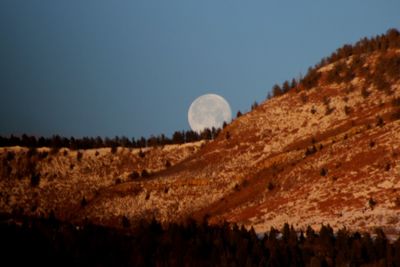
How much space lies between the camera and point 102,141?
514ft

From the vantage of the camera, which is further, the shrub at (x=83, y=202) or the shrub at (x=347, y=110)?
the shrub at (x=347, y=110)

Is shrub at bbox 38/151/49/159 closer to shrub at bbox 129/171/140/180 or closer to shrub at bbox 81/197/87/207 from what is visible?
shrub at bbox 129/171/140/180

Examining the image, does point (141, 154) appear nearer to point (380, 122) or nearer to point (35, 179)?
point (35, 179)

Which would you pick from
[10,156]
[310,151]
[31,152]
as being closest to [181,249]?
[310,151]

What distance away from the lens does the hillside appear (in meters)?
70.0

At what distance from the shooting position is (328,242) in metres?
47.2

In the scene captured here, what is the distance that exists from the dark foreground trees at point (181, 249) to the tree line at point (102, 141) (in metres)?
95.1

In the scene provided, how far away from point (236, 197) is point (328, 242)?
43224 millimetres

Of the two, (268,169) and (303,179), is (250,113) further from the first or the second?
(303,179)

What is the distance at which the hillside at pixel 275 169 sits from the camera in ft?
230

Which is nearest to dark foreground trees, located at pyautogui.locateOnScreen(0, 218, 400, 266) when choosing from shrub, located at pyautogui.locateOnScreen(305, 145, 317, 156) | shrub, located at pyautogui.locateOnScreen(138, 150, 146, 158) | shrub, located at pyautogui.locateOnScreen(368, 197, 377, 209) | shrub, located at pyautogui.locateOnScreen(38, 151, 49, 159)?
shrub, located at pyautogui.locateOnScreen(368, 197, 377, 209)

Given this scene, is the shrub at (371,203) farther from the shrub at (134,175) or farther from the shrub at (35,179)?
the shrub at (35,179)

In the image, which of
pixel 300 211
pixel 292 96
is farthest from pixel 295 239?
pixel 292 96

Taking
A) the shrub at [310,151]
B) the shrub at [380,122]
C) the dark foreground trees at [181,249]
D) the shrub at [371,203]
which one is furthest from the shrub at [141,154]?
the dark foreground trees at [181,249]
